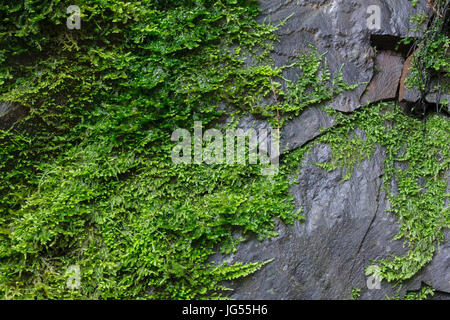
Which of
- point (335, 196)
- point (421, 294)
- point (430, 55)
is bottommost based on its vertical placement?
point (421, 294)

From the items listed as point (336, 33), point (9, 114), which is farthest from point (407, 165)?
point (9, 114)

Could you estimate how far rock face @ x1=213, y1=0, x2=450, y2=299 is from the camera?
1901mm

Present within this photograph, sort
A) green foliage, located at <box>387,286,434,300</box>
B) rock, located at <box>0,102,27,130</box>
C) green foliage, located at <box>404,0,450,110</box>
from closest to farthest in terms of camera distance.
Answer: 1. rock, located at <box>0,102,27,130</box>
2. green foliage, located at <box>387,286,434,300</box>
3. green foliage, located at <box>404,0,450,110</box>

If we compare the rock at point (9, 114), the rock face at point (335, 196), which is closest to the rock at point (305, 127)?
the rock face at point (335, 196)

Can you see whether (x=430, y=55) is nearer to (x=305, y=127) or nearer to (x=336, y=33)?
(x=336, y=33)

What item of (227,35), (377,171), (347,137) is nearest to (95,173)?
(227,35)

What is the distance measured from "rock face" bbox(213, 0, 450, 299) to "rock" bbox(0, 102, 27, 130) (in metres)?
1.43

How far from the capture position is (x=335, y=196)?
200 cm

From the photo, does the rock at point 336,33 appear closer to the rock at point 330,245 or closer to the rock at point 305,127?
the rock at point 305,127

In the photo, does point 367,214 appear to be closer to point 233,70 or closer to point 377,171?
point 377,171

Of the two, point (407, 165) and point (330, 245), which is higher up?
point (407, 165)

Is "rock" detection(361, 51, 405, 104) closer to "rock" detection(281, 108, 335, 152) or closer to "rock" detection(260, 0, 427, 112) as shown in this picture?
"rock" detection(260, 0, 427, 112)

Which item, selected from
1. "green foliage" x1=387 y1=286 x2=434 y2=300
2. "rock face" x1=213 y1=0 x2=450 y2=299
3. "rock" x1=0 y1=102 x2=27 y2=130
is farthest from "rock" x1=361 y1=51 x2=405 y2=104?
"rock" x1=0 y1=102 x2=27 y2=130

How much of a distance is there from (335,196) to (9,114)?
212 centimetres
